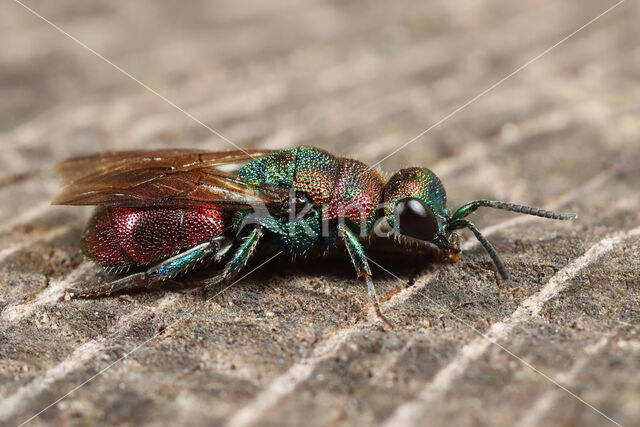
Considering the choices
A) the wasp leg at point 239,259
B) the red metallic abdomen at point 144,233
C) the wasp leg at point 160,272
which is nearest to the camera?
the wasp leg at point 160,272

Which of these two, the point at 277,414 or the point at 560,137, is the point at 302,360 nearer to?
the point at 277,414

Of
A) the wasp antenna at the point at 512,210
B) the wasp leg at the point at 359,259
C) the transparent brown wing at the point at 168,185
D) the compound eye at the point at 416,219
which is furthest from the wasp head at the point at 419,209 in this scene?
the transparent brown wing at the point at 168,185

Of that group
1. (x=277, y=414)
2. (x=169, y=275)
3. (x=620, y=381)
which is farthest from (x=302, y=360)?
(x=620, y=381)

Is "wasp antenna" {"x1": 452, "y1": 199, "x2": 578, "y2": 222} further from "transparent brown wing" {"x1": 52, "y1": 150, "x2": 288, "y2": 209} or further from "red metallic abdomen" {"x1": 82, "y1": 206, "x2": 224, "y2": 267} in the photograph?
"red metallic abdomen" {"x1": 82, "y1": 206, "x2": 224, "y2": 267}

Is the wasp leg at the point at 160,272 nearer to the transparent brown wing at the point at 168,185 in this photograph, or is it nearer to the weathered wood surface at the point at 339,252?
the weathered wood surface at the point at 339,252

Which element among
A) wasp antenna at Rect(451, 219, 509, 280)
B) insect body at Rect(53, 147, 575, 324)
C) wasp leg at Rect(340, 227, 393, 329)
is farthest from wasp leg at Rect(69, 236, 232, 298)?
wasp antenna at Rect(451, 219, 509, 280)
